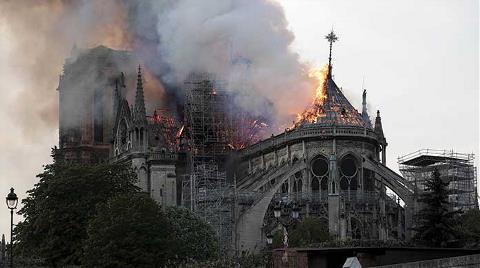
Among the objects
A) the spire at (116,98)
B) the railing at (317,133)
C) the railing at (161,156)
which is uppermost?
the spire at (116,98)

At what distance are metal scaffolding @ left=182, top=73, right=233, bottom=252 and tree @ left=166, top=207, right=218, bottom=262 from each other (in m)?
16.4

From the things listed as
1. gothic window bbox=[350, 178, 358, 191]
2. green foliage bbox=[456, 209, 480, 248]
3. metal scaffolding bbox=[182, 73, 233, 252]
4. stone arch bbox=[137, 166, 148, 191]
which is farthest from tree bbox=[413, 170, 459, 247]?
stone arch bbox=[137, 166, 148, 191]

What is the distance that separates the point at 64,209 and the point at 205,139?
40172mm

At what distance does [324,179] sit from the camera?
109938 millimetres

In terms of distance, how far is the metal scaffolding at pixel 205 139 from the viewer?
107 meters

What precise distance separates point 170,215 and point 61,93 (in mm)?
54581

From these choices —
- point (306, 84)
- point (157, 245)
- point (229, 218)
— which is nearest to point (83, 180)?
point (157, 245)

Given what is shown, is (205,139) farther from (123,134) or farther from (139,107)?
(123,134)

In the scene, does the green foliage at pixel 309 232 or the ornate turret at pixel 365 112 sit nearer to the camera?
the green foliage at pixel 309 232

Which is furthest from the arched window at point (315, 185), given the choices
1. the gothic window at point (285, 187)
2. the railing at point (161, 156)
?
the railing at point (161, 156)

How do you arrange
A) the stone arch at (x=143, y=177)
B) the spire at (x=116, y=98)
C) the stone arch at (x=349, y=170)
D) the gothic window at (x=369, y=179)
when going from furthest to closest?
1. the spire at (x=116, y=98)
2. the stone arch at (x=143, y=177)
3. the gothic window at (x=369, y=179)
4. the stone arch at (x=349, y=170)

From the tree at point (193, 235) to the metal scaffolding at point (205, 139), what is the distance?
1637 centimetres

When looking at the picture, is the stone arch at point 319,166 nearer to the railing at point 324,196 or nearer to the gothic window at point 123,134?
the railing at point 324,196

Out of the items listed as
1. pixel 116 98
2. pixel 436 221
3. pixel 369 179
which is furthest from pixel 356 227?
pixel 116 98
